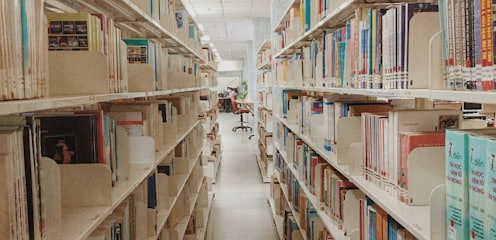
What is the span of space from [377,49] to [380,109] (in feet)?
1.98

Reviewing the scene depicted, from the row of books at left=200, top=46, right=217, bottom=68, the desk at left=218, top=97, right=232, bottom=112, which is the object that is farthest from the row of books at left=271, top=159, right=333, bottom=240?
the desk at left=218, top=97, right=232, bottom=112

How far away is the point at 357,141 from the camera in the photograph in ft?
6.82

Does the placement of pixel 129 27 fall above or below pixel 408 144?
above

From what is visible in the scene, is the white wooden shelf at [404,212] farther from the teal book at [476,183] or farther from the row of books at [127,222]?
the row of books at [127,222]

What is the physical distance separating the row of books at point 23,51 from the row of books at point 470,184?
949 mm

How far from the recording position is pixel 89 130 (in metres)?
1.67

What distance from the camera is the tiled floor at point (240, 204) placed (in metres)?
4.70

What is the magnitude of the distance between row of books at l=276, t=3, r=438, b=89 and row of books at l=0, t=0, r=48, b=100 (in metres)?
0.99

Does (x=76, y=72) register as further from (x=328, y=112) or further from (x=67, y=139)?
(x=328, y=112)

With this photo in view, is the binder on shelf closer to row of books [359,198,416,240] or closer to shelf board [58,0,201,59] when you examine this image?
shelf board [58,0,201,59]

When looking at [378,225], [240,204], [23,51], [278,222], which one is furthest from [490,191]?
[240,204]

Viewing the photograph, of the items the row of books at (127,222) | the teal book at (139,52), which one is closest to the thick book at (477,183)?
the row of books at (127,222)

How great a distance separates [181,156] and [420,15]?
2.70m

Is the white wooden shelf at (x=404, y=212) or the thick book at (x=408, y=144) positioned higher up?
the thick book at (x=408, y=144)
